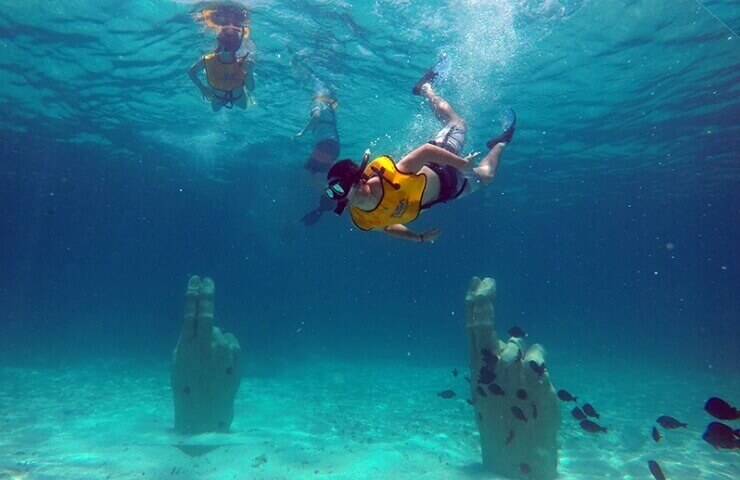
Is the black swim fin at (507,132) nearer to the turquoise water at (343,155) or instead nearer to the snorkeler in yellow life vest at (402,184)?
the snorkeler in yellow life vest at (402,184)

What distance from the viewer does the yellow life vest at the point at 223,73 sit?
400 inches

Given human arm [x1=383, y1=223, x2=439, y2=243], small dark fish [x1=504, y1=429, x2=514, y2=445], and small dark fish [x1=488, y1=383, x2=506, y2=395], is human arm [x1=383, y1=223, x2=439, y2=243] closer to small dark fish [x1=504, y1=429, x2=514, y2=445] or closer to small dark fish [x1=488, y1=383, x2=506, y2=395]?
small dark fish [x1=488, y1=383, x2=506, y2=395]

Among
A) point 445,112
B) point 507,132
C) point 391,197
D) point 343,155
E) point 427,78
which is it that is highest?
point 343,155

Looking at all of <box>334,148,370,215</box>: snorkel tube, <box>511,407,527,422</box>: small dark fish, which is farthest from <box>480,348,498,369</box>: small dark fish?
<box>334,148,370,215</box>: snorkel tube

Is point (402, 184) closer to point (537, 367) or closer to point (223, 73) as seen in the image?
point (537, 367)

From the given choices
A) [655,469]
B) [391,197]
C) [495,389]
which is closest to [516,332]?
[495,389]

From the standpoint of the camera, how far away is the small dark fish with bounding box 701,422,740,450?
5488 millimetres

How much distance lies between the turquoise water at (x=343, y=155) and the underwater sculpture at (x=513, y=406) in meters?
0.94

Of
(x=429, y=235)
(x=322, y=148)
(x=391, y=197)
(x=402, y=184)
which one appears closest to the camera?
(x=391, y=197)

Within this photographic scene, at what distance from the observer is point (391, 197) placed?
176 inches

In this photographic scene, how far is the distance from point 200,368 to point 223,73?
7.75 m

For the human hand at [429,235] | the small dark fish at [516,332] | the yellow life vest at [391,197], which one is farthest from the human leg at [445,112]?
the small dark fish at [516,332]

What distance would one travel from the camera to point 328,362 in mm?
32031

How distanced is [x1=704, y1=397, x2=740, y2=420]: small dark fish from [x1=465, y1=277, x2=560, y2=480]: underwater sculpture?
333 centimetres
